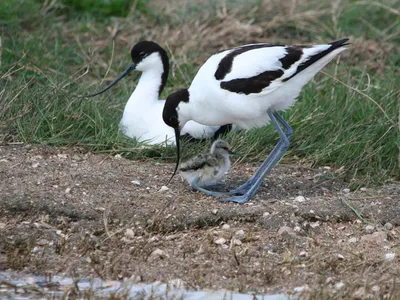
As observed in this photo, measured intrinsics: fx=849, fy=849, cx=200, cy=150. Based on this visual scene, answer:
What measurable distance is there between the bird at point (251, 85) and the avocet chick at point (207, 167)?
4.9 inches

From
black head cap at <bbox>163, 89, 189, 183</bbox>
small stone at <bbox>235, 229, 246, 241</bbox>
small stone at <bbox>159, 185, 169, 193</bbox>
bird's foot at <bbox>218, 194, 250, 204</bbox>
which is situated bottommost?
bird's foot at <bbox>218, 194, 250, 204</bbox>

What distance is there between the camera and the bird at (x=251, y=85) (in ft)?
17.0

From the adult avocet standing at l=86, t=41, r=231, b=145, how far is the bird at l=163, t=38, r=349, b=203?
2.32 feet

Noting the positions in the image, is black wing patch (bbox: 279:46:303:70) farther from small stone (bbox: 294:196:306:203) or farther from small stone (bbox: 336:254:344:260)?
small stone (bbox: 336:254:344:260)

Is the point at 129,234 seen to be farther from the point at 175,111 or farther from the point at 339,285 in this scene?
the point at 339,285

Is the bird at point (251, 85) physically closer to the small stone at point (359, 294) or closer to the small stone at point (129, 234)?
the small stone at point (129, 234)

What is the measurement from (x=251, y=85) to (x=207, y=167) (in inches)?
23.1

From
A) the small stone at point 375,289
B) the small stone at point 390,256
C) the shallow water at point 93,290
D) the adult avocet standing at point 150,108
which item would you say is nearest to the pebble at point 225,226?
the shallow water at point 93,290

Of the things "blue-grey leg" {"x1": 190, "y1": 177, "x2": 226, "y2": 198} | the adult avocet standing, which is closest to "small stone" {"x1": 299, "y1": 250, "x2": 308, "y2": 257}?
"blue-grey leg" {"x1": 190, "y1": 177, "x2": 226, "y2": 198}

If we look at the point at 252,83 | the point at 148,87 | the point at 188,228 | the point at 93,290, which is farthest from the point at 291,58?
the point at 93,290

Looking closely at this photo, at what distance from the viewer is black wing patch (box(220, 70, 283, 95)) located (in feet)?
17.0

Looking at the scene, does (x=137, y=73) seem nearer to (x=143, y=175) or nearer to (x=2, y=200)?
(x=143, y=175)

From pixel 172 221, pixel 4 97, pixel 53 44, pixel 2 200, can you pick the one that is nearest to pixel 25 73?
pixel 4 97

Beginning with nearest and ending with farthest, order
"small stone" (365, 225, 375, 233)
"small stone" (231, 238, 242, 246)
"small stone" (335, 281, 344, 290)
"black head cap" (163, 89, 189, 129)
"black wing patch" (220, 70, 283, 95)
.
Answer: "small stone" (335, 281, 344, 290)
"small stone" (231, 238, 242, 246)
"small stone" (365, 225, 375, 233)
"black wing patch" (220, 70, 283, 95)
"black head cap" (163, 89, 189, 129)
